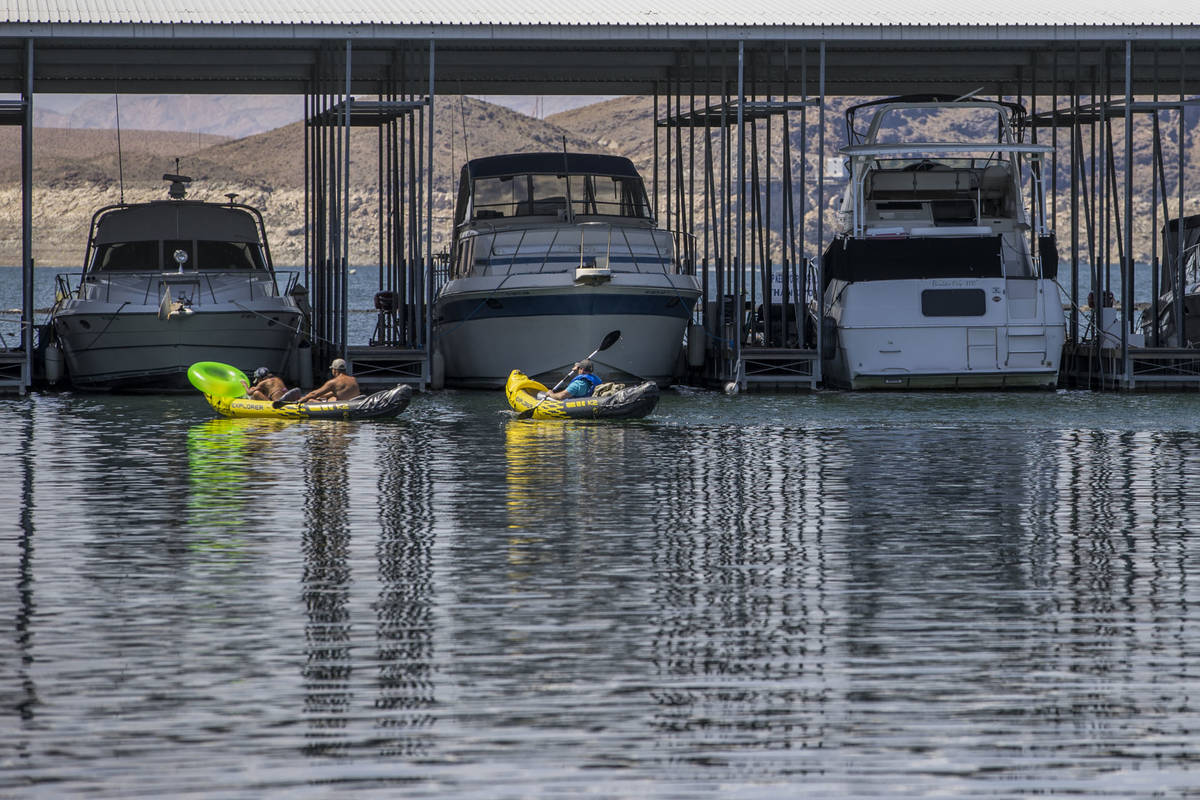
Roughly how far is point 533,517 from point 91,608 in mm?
4747

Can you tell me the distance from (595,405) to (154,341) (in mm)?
7701

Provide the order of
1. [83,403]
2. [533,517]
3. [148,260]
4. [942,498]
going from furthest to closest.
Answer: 1. [148,260]
2. [83,403]
3. [942,498]
4. [533,517]

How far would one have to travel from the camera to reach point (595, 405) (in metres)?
24.4

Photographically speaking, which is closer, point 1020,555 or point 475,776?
point 475,776

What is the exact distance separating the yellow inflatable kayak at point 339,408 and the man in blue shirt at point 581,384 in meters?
1.99

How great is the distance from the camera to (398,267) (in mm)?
31500

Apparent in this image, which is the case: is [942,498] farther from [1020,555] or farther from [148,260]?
[148,260]

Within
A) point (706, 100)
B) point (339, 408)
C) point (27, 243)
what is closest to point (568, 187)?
point (706, 100)

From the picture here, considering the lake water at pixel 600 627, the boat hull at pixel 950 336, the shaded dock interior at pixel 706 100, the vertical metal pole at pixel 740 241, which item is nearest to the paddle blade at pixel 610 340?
the shaded dock interior at pixel 706 100

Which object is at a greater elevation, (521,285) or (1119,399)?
(521,285)

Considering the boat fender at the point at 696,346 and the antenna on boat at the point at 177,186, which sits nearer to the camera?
the boat fender at the point at 696,346

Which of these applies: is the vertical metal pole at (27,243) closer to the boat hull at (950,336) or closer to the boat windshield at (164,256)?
the boat windshield at (164,256)

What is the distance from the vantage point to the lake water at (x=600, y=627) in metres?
7.23

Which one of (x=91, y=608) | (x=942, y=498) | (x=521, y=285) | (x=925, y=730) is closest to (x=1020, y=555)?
(x=942, y=498)
